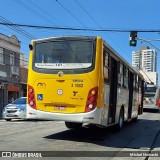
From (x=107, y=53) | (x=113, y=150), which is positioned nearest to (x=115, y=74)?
(x=107, y=53)

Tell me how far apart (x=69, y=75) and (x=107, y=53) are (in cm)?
169

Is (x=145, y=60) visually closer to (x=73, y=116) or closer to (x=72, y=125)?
(x=72, y=125)

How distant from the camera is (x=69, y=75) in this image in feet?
36.8

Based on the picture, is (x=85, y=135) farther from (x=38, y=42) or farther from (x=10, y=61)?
(x=10, y=61)

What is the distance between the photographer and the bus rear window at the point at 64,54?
11.2m

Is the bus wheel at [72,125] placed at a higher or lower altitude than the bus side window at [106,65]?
lower

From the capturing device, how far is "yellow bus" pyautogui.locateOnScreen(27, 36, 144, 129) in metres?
11.0

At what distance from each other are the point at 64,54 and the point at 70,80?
0.90 meters

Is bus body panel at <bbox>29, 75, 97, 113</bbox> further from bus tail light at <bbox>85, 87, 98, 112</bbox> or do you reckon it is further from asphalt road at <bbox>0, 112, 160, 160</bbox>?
asphalt road at <bbox>0, 112, 160, 160</bbox>

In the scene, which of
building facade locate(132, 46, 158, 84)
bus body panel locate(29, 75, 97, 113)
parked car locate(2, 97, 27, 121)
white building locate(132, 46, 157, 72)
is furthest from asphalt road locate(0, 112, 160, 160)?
white building locate(132, 46, 157, 72)

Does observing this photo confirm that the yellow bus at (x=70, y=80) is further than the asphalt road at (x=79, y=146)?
Yes

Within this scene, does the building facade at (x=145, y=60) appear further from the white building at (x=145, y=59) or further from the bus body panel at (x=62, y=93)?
the bus body panel at (x=62, y=93)

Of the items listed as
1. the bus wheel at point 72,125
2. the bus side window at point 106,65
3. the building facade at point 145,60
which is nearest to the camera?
the bus side window at point 106,65

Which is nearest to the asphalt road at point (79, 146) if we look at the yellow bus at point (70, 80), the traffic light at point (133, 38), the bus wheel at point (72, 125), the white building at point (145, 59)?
the yellow bus at point (70, 80)
